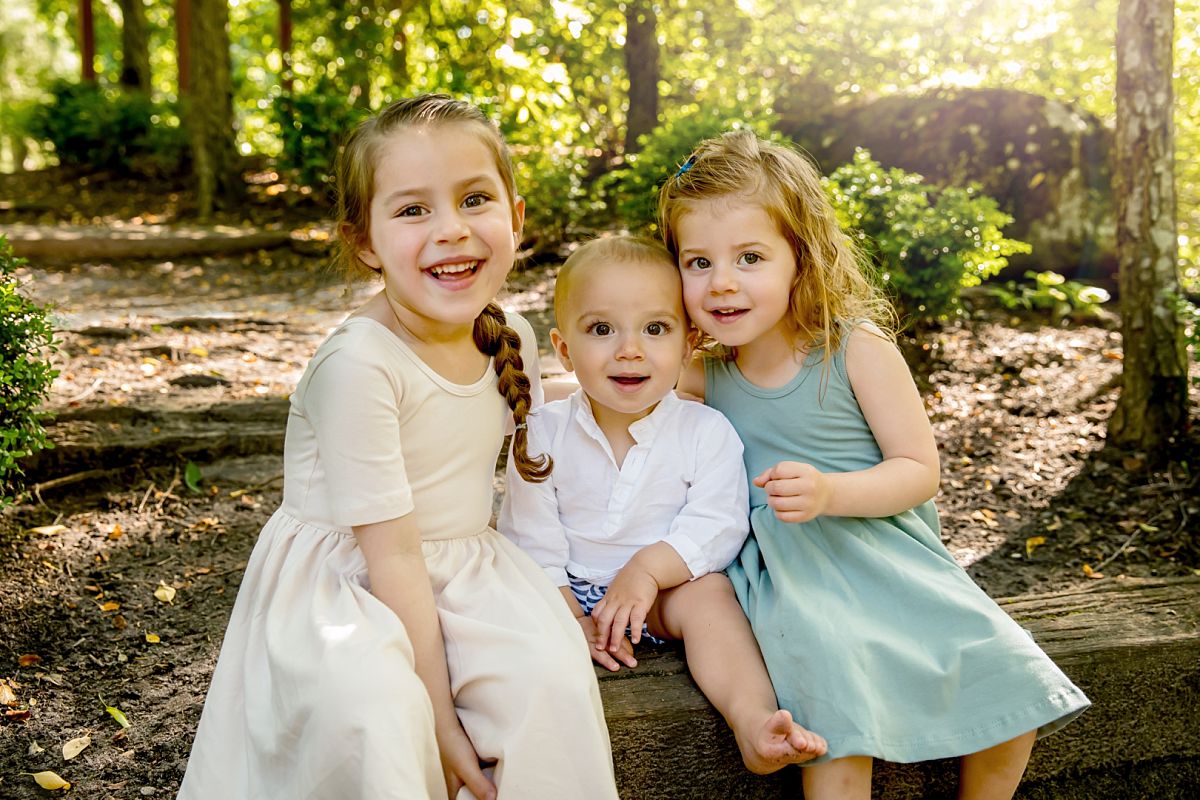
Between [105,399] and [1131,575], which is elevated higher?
[105,399]

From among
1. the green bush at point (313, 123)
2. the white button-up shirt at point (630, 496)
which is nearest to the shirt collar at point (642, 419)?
the white button-up shirt at point (630, 496)

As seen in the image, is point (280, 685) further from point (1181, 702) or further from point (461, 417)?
point (1181, 702)

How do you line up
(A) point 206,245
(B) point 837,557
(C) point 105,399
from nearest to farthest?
(B) point 837,557
(C) point 105,399
(A) point 206,245

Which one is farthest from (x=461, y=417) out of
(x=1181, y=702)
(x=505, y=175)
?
(x=1181, y=702)

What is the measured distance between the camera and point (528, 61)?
722cm

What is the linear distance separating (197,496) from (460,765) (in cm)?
208

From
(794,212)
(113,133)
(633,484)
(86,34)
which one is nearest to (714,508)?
(633,484)

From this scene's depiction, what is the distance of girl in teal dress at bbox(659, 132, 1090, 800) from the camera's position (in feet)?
6.07

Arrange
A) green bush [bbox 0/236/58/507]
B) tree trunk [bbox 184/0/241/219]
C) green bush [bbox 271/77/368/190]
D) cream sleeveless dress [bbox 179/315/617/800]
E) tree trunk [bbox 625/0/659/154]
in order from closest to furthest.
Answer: cream sleeveless dress [bbox 179/315/617/800] → green bush [bbox 0/236/58/507] → tree trunk [bbox 625/0/659/154] → green bush [bbox 271/77/368/190] → tree trunk [bbox 184/0/241/219]

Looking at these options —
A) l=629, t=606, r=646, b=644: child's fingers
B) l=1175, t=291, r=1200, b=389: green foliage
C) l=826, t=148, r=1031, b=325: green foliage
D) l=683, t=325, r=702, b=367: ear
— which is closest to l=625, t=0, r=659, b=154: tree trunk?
l=826, t=148, r=1031, b=325: green foliage

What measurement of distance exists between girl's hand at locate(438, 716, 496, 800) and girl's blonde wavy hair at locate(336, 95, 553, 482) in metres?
0.56

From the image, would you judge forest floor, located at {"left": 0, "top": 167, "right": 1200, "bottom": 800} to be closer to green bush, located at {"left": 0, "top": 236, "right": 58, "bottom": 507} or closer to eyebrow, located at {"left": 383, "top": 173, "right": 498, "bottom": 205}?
green bush, located at {"left": 0, "top": 236, "right": 58, "bottom": 507}

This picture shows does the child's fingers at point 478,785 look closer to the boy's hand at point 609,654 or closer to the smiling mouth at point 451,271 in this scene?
the boy's hand at point 609,654

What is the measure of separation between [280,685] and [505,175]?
104cm
